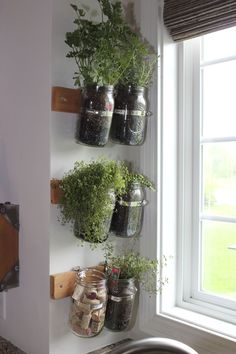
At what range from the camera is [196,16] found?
1330mm

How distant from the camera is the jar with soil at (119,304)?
136 cm

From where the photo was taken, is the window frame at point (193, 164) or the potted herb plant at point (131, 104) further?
the window frame at point (193, 164)

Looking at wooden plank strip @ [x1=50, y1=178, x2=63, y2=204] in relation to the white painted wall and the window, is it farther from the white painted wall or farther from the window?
the window

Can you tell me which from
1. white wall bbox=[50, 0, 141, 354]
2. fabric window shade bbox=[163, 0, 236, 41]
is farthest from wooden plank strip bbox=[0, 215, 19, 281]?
fabric window shade bbox=[163, 0, 236, 41]

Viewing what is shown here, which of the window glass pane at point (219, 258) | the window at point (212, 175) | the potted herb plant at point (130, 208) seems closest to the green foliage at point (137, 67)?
the window at point (212, 175)

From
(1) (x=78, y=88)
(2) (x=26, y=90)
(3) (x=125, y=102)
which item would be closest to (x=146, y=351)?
(3) (x=125, y=102)

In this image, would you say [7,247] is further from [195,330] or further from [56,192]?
[195,330]

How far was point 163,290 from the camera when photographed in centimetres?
147

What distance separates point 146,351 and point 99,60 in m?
0.90

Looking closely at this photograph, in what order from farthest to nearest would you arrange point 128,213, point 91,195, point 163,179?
point 163,179 < point 128,213 < point 91,195

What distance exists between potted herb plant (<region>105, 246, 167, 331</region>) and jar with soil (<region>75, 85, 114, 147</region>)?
0.46 meters

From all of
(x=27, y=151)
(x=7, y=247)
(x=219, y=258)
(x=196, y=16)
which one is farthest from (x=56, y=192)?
(x=196, y=16)

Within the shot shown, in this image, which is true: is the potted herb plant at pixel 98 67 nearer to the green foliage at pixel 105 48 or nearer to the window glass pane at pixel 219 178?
the green foliage at pixel 105 48

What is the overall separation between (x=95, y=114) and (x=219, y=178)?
0.53 meters
